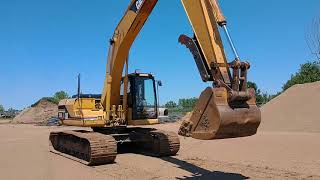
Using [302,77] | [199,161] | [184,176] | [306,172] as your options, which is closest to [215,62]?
[184,176]

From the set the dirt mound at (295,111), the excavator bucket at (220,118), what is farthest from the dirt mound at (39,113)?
the excavator bucket at (220,118)

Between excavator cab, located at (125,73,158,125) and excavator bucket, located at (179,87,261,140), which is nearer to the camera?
excavator bucket, located at (179,87,261,140)

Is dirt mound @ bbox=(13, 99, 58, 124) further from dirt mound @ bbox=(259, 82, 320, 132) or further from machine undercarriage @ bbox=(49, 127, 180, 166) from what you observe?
machine undercarriage @ bbox=(49, 127, 180, 166)

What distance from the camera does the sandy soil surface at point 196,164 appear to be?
9.74 metres

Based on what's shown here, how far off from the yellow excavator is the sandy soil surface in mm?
608

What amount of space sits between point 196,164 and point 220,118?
169 inches

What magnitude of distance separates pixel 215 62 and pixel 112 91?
20.1ft

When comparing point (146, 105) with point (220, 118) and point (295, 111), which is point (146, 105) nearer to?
point (220, 118)

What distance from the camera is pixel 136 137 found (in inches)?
551

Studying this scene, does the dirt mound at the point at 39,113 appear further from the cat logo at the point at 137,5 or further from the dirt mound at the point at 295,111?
the cat logo at the point at 137,5

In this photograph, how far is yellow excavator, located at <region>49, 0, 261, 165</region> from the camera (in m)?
7.59

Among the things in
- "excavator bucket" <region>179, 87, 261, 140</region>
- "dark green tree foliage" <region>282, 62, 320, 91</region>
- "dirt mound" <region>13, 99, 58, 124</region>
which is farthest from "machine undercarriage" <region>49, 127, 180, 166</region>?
"dark green tree foliage" <region>282, 62, 320, 91</region>

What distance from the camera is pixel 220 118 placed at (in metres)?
7.27

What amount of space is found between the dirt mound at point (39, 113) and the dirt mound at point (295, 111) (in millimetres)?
29671
